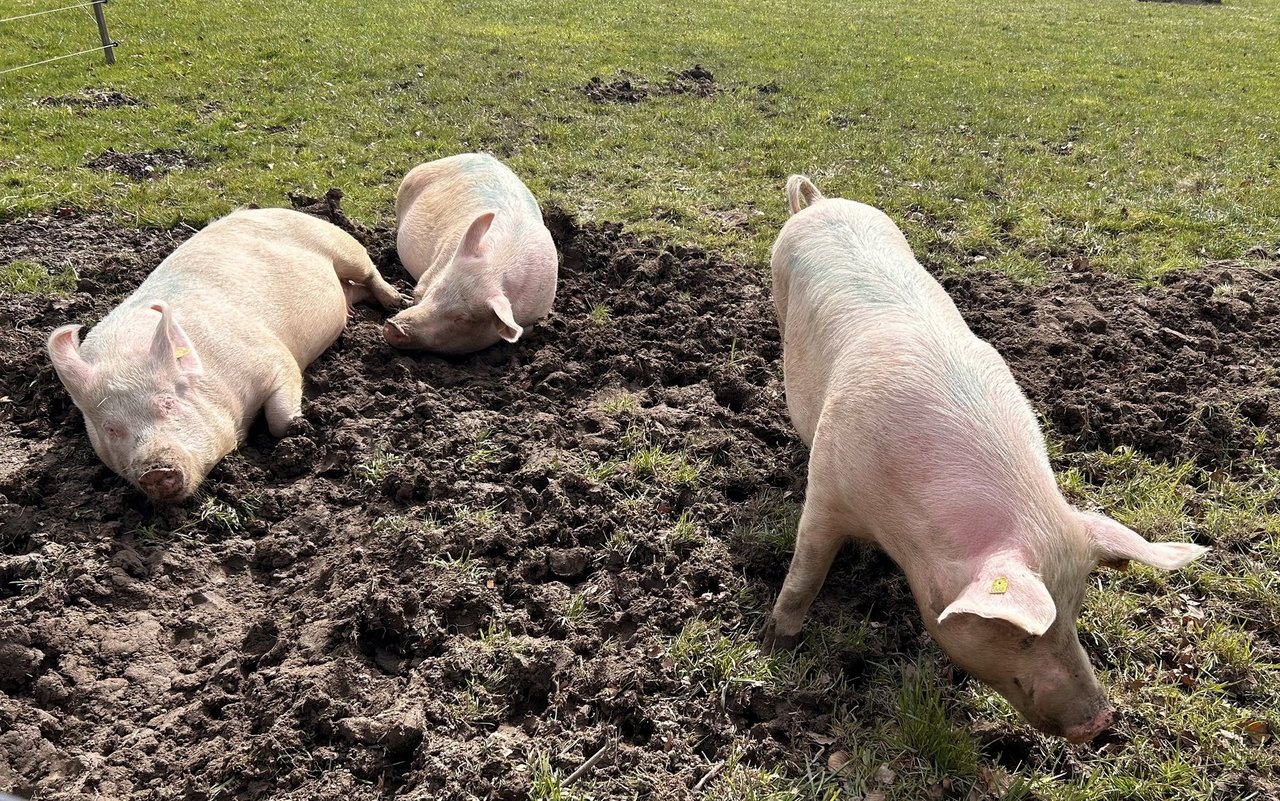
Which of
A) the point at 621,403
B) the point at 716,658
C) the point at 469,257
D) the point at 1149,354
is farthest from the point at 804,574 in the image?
the point at 469,257

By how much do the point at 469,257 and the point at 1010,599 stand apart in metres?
4.11

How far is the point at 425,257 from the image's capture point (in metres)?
6.15

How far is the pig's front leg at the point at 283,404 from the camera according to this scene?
4.41 metres

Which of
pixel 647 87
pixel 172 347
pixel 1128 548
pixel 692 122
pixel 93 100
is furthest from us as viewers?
pixel 647 87

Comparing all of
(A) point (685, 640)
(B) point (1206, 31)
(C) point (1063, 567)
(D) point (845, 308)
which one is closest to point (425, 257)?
(D) point (845, 308)

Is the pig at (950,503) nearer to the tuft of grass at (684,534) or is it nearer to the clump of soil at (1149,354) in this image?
the tuft of grass at (684,534)

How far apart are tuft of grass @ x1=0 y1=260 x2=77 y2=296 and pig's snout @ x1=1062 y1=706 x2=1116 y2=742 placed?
618 centimetres

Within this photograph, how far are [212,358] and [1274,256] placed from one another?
732cm

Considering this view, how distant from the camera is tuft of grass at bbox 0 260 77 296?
5.64 metres

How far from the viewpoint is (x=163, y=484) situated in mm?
3705

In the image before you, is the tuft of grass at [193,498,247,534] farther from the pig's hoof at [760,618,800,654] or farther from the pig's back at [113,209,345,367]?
the pig's hoof at [760,618,800,654]

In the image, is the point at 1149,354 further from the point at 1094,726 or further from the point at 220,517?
the point at 220,517

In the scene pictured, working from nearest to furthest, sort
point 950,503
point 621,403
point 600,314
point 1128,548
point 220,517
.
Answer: point 1128,548, point 950,503, point 220,517, point 621,403, point 600,314

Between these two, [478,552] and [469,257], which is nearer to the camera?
[478,552]
